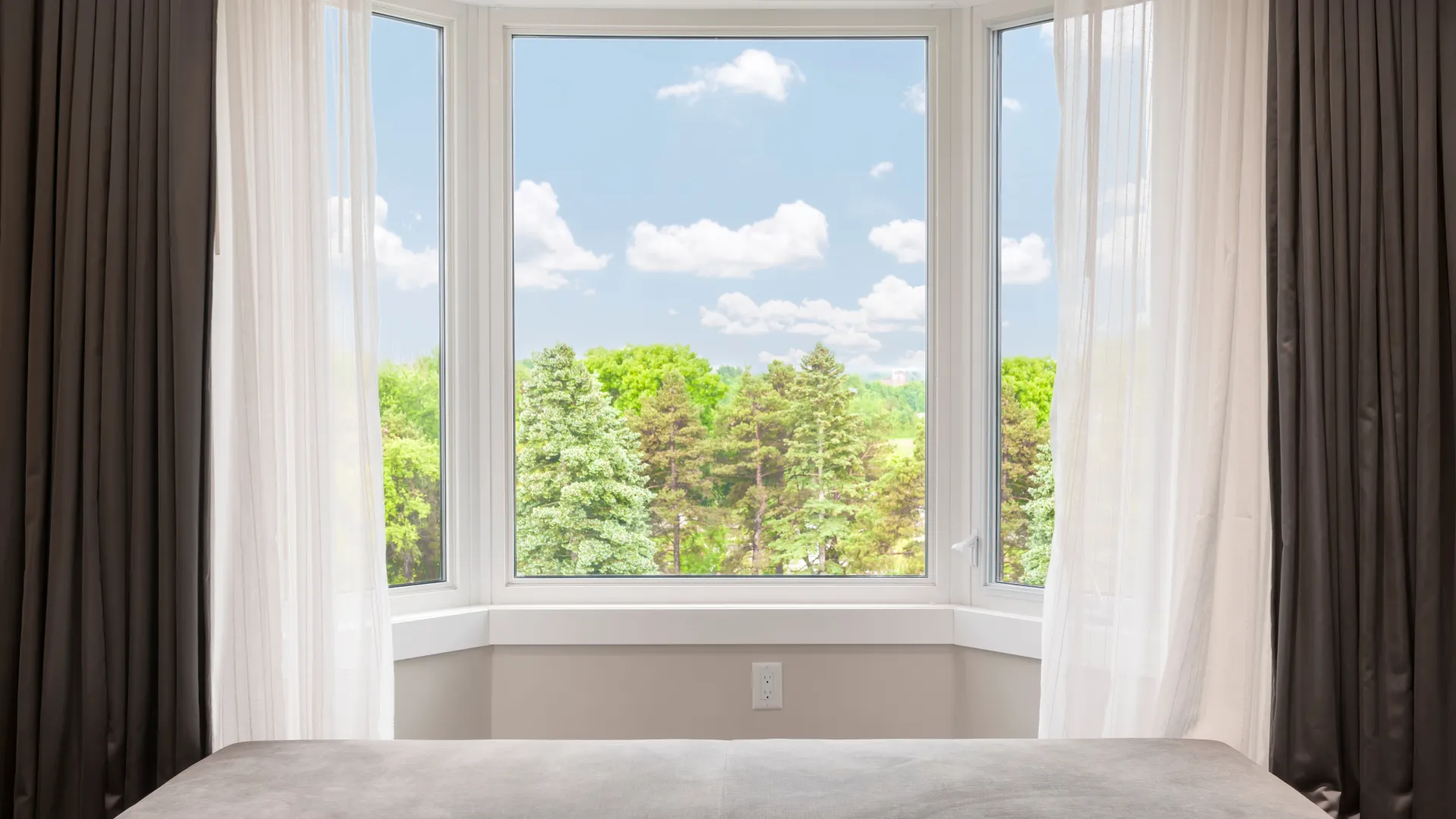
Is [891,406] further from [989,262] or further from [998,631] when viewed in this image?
[998,631]

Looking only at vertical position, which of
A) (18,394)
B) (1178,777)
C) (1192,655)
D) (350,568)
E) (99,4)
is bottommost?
(1178,777)

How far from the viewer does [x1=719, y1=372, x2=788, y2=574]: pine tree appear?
235 cm

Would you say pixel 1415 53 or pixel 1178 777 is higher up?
pixel 1415 53

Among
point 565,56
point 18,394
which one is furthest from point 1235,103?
point 18,394

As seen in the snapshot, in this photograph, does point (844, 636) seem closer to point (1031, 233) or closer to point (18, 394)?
point (1031, 233)

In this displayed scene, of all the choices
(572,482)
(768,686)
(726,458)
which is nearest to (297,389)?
(572,482)

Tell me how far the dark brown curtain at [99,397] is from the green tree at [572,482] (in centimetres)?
76

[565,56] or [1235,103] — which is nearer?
[1235,103]

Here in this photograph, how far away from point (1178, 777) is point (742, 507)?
1.14 meters

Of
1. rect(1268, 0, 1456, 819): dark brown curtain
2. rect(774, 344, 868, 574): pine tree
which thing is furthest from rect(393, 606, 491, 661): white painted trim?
rect(1268, 0, 1456, 819): dark brown curtain

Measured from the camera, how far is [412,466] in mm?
2256

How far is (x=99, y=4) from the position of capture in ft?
5.66

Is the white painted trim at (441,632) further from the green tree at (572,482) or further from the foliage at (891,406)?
the foliage at (891,406)

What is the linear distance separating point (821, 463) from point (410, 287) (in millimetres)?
1062
